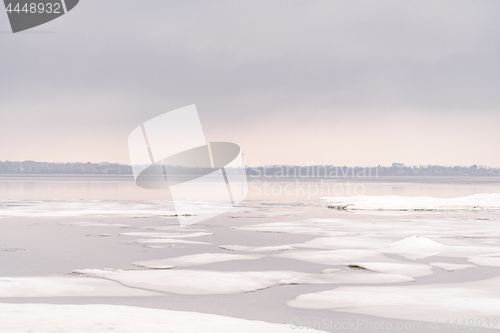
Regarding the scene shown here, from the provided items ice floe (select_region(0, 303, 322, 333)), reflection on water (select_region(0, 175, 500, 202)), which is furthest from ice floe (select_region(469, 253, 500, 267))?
reflection on water (select_region(0, 175, 500, 202))

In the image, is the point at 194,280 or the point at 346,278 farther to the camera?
the point at 346,278

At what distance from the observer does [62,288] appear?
25.7 ft

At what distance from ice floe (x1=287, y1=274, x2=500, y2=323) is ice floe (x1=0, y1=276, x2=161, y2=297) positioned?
2737 mm

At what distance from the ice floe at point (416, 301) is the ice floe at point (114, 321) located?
4.57ft

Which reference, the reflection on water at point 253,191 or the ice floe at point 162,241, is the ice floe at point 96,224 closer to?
the ice floe at point 162,241

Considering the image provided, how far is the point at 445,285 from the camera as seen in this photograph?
8.31m

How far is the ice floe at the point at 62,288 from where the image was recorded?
24.5 ft

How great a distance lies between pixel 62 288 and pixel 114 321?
8.38 feet

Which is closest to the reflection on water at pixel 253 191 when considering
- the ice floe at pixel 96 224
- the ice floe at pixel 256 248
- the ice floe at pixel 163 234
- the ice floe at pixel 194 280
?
the ice floe at pixel 96 224

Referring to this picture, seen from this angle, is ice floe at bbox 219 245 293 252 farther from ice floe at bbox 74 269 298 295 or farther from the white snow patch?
ice floe at bbox 74 269 298 295

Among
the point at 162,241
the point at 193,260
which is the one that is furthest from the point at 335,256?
the point at 162,241

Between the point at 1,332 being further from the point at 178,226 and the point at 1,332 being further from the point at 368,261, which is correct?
the point at 178,226

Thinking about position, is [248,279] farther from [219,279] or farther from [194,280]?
[194,280]

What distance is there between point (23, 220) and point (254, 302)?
15.7 meters
